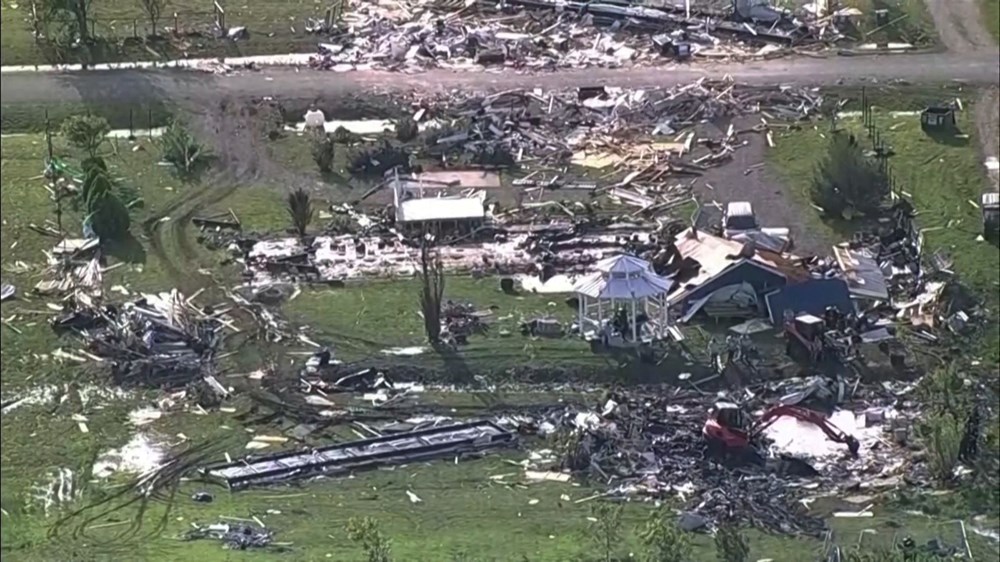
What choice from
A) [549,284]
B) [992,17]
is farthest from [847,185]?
[992,17]

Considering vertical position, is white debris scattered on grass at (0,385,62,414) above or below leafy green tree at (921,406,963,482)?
above

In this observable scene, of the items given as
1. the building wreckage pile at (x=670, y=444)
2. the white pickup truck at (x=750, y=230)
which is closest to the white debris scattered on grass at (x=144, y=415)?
A: the building wreckage pile at (x=670, y=444)

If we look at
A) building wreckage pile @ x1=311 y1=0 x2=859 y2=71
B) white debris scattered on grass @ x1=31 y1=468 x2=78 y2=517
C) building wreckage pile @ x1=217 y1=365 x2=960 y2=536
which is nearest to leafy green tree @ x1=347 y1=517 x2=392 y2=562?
building wreckage pile @ x1=217 y1=365 x2=960 y2=536

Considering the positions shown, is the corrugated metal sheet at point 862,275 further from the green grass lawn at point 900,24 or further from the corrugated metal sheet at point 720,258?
the green grass lawn at point 900,24

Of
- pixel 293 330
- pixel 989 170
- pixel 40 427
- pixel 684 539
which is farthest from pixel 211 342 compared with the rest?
pixel 989 170

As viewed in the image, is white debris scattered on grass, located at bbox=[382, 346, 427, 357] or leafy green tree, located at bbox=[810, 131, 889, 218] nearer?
white debris scattered on grass, located at bbox=[382, 346, 427, 357]

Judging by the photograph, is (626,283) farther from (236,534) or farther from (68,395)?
(236,534)

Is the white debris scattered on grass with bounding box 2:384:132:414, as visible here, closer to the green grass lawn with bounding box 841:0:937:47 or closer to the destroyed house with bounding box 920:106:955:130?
the destroyed house with bounding box 920:106:955:130

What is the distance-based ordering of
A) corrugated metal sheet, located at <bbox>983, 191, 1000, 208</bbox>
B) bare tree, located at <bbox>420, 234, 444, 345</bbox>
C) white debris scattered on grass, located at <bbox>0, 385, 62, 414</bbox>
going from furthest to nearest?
corrugated metal sheet, located at <bbox>983, 191, 1000, 208</bbox>
bare tree, located at <bbox>420, 234, 444, 345</bbox>
white debris scattered on grass, located at <bbox>0, 385, 62, 414</bbox>
